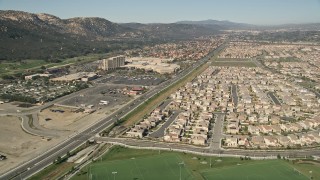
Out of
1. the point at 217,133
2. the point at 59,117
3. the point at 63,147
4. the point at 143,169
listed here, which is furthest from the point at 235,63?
the point at 143,169

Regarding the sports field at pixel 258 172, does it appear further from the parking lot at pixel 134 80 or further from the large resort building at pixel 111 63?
the large resort building at pixel 111 63

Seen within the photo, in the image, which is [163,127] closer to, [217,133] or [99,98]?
[217,133]

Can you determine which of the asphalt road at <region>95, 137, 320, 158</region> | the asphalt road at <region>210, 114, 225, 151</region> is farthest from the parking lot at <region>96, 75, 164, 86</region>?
the asphalt road at <region>95, 137, 320, 158</region>

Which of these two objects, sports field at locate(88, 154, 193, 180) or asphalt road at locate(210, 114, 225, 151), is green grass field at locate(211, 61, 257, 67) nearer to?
asphalt road at locate(210, 114, 225, 151)

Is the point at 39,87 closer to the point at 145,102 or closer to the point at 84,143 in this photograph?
the point at 145,102

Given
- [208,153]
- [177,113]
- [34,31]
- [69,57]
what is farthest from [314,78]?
[34,31]

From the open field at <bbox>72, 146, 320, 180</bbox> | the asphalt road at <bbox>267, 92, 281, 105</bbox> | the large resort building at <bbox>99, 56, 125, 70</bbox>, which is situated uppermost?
the large resort building at <bbox>99, 56, 125, 70</bbox>
